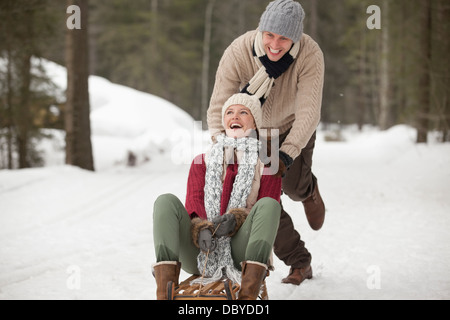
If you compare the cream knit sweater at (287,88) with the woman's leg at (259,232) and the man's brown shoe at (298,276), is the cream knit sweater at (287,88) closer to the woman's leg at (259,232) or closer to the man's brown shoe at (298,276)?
the woman's leg at (259,232)

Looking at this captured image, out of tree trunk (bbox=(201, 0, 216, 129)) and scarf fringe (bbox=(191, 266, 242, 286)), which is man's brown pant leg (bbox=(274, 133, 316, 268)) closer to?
scarf fringe (bbox=(191, 266, 242, 286))

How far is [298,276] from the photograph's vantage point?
137 inches

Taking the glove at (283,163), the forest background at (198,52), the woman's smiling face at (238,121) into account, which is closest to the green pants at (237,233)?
the glove at (283,163)

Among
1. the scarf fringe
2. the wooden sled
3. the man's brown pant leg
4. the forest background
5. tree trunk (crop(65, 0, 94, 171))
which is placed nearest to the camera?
the wooden sled

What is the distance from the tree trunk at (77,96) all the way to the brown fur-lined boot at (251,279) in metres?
6.76

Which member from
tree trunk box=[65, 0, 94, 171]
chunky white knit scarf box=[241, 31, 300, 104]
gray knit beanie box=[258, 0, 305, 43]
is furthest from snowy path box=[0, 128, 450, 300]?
gray knit beanie box=[258, 0, 305, 43]

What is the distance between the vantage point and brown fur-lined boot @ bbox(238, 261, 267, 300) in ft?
7.85

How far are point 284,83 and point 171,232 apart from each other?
1.28m

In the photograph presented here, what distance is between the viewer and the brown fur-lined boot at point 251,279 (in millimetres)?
2393

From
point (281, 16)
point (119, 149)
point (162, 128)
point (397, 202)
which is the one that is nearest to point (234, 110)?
point (281, 16)

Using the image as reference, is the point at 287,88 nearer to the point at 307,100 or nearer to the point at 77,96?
the point at 307,100

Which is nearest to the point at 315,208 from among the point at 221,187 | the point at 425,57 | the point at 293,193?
the point at 293,193

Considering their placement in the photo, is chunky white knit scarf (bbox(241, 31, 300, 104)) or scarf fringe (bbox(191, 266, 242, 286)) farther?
chunky white knit scarf (bbox(241, 31, 300, 104))

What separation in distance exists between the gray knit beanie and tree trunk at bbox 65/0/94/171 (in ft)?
20.4
